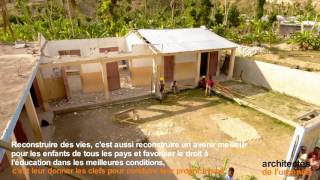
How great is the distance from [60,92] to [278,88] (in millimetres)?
14172

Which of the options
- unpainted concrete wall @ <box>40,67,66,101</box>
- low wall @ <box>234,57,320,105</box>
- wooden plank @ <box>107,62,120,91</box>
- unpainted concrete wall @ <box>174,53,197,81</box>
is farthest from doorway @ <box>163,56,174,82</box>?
unpainted concrete wall @ <box>40,67,66,101</box>

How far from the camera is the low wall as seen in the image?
1445 cm

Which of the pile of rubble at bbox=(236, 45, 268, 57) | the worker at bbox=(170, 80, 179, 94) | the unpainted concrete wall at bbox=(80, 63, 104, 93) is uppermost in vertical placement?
the pile of rubble at bbox=(236, 45, 268, 57)

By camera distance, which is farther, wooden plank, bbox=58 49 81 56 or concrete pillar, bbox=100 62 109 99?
wooden plank, bbox=58 49 81 56

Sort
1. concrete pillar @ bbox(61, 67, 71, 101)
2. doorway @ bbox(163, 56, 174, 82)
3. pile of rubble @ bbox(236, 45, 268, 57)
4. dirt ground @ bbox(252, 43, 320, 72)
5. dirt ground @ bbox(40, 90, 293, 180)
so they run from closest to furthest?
dirt ground @ bbox(40, 90, 293, 180), concrete pillar @ bbox(61, 67, 71, 101), doorway @ bbox(163, 56, 174, 82), dirt ground @ bbox(252, 43, 320, 72), pile of rubble @ bbox(236, 45, 268, 57)

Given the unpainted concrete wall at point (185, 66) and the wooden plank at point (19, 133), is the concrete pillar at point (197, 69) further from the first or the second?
the wooden plank at point (19, 133)

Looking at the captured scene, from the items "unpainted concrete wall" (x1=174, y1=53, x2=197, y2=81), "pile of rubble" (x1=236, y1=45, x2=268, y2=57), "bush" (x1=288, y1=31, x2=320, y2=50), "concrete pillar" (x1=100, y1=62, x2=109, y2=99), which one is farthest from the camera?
"bush" (x1=288, y1=31, x2=320, y2=50)

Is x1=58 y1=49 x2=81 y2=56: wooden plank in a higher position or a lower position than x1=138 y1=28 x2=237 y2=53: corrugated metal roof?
lower

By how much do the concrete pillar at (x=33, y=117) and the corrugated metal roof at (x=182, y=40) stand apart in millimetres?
7975

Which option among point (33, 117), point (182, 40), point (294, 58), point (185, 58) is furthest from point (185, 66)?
point (294, 58)

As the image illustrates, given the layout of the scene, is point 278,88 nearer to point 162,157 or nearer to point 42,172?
point 162,157

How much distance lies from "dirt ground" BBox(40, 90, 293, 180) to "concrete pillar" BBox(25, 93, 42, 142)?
2.88 ft

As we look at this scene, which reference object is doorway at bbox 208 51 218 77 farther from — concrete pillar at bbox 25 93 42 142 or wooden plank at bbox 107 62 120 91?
concrete pillar at bbox 25 93 42 142

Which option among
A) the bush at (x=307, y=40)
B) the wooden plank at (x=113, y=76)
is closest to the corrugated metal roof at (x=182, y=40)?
the wooden plank at (x=113, y=76)
